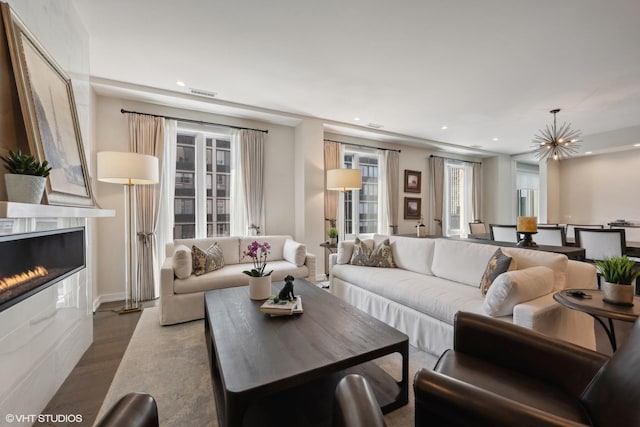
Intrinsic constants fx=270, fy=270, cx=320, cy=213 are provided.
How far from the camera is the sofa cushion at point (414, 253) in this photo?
10.1 feet

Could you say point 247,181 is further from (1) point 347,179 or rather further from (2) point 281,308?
(2) point 281,308

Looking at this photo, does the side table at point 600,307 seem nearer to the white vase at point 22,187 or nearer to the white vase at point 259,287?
the white vase at point 259,287

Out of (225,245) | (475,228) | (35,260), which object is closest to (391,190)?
(475,228)

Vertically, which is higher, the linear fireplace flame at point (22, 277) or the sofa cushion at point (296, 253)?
the linear fireplace flame at point (22, 277)

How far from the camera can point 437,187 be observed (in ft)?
20.7

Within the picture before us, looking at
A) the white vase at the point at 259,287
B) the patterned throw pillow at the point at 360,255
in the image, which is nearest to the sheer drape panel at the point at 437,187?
the patterned throw pillow at the point at 360,255

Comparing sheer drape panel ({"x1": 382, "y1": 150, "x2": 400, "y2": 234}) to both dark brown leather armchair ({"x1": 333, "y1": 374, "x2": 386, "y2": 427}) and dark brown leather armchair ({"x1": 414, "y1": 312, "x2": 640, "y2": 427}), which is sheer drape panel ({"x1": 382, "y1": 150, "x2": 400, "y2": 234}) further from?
dark brown leather armchair ({"x1": 333, "y1": 374, "x2": 386, "y2": 427})

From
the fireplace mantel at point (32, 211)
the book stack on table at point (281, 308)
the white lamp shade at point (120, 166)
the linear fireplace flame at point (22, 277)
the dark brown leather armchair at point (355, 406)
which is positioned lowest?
the book stack on table at point (281, 308)

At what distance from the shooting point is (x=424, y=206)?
20.7 ft

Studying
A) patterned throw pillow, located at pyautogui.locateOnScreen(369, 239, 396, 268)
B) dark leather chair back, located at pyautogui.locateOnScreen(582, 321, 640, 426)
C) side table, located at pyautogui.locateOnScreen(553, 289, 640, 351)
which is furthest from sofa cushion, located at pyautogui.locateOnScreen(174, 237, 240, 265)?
dark leather chair back, located at pyautogui.locateOnScreen(582, 321, 640, 426)

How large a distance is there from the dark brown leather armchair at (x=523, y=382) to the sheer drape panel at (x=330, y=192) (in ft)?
11.3

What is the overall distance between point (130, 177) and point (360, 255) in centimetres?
271

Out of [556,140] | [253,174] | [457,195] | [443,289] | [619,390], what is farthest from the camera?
[457,195]

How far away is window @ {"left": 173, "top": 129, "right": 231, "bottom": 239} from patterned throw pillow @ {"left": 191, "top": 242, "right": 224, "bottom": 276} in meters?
0.80
